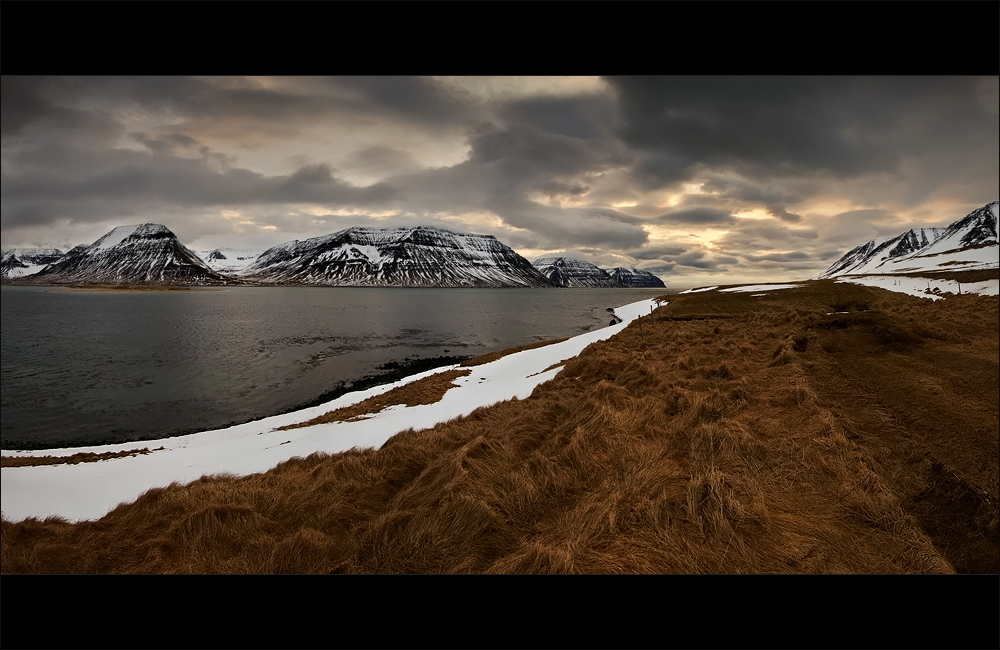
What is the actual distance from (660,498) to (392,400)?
1029 centimetres

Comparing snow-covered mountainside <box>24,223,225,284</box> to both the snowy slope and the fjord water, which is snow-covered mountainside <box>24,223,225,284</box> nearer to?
the fjord water

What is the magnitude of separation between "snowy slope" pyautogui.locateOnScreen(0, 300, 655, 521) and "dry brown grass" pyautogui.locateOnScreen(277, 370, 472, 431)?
0.58m

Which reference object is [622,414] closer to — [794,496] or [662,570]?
[794,496]

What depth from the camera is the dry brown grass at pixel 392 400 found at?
1005cm

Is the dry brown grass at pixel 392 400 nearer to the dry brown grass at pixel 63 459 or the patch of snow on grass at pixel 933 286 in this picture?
the dry brown grass at pixel 63 459

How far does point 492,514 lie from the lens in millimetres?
2852

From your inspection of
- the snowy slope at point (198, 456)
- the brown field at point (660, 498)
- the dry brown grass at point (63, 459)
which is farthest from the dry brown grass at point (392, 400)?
the brown field at point (660, 498)

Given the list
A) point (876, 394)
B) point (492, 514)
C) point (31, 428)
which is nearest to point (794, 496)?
point (492, 514)

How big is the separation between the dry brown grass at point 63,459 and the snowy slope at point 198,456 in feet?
1.96

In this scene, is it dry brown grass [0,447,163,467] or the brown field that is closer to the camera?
the brown field

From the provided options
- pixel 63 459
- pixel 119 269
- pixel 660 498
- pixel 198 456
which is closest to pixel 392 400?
pixel 198 456

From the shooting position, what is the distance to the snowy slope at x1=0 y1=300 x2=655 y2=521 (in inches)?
156

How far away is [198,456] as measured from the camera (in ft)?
23.0

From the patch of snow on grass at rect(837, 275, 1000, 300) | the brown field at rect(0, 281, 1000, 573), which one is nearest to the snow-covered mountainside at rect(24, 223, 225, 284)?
the brown field at rect(0, 281, 1000, 573)
